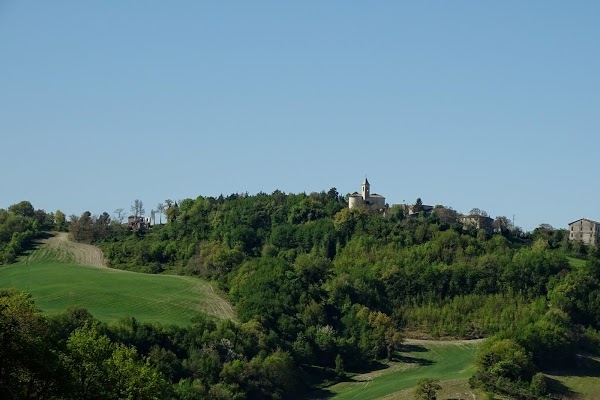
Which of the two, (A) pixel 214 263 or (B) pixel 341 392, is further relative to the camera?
(A) pixel 214 263

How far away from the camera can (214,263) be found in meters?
114

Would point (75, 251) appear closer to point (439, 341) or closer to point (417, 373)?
point (439, 341)

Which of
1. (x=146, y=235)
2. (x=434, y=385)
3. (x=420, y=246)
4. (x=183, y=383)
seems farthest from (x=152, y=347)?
(x=146, y=235)

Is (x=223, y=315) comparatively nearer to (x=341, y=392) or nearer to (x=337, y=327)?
(x=337, y=327)

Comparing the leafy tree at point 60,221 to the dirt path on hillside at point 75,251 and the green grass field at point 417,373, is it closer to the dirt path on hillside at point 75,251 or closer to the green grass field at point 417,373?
the dirt path on hillside at point 75,251

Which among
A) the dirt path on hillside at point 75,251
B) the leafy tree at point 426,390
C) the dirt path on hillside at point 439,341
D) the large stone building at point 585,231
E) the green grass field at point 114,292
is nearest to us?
the leafy tree at point 426,390

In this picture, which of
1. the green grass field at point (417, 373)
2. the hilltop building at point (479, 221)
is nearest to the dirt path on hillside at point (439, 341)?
the green grass field at point (417, 373)

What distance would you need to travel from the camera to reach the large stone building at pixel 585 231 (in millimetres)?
135250

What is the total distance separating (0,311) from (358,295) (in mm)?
63592

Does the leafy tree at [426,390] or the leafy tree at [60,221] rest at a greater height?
the leafy tree at [60,221]

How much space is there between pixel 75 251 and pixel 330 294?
39.7 metres

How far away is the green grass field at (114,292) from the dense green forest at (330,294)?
358 centimetres

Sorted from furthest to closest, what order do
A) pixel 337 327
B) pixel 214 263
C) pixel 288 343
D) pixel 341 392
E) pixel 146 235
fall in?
pixel 146 235
pixel 214 263
pixel 337 327
pixel 288 343
pixel 341 392

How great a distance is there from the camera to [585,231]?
137m
